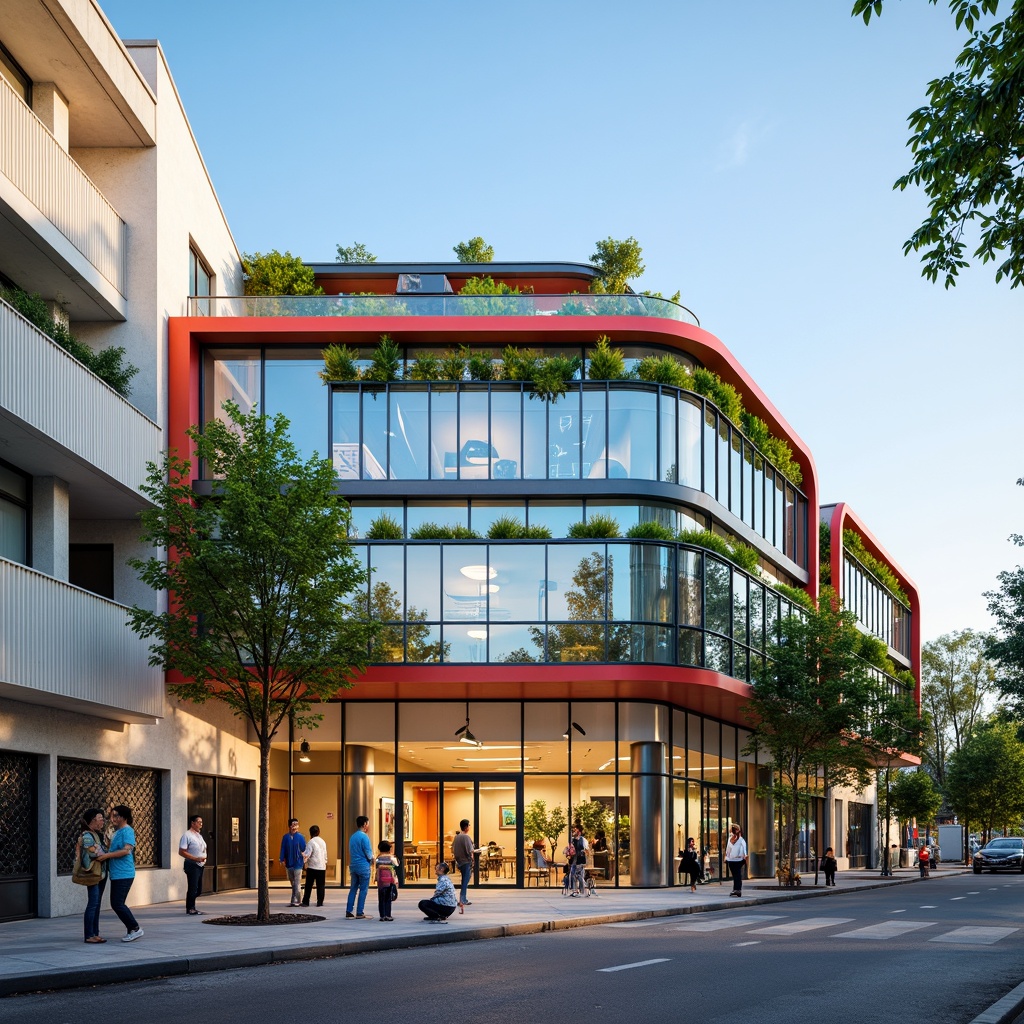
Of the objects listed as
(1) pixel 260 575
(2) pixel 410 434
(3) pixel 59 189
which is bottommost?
(1) pixel 260 575

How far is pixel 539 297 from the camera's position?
3441 centimetres

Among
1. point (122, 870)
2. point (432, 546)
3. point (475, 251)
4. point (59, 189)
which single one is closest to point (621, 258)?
point (475, 251)

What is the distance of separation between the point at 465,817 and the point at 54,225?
17.2 meters

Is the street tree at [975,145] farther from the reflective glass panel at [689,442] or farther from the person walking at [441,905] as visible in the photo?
the reflective glass panel at [689,442]

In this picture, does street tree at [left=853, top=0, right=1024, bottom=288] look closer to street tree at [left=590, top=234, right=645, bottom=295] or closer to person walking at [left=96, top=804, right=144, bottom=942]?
person walking at [left=96, top=804, right=144, bottom=942]

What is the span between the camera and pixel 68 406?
23531 millimetres

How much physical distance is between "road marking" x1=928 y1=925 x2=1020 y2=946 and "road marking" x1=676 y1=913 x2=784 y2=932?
338cm

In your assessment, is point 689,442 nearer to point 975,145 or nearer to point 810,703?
point 810,703

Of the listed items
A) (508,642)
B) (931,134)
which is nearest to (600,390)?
(508,642)

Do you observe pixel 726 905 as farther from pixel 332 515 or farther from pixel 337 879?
pixel 332 515

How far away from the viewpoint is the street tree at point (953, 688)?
334 feet

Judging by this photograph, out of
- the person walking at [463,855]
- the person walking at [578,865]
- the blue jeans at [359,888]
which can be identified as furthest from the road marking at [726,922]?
the blue jeans at [359,888]

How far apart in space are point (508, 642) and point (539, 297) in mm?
8757

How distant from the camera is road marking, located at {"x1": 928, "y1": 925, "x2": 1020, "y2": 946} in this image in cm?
2038
